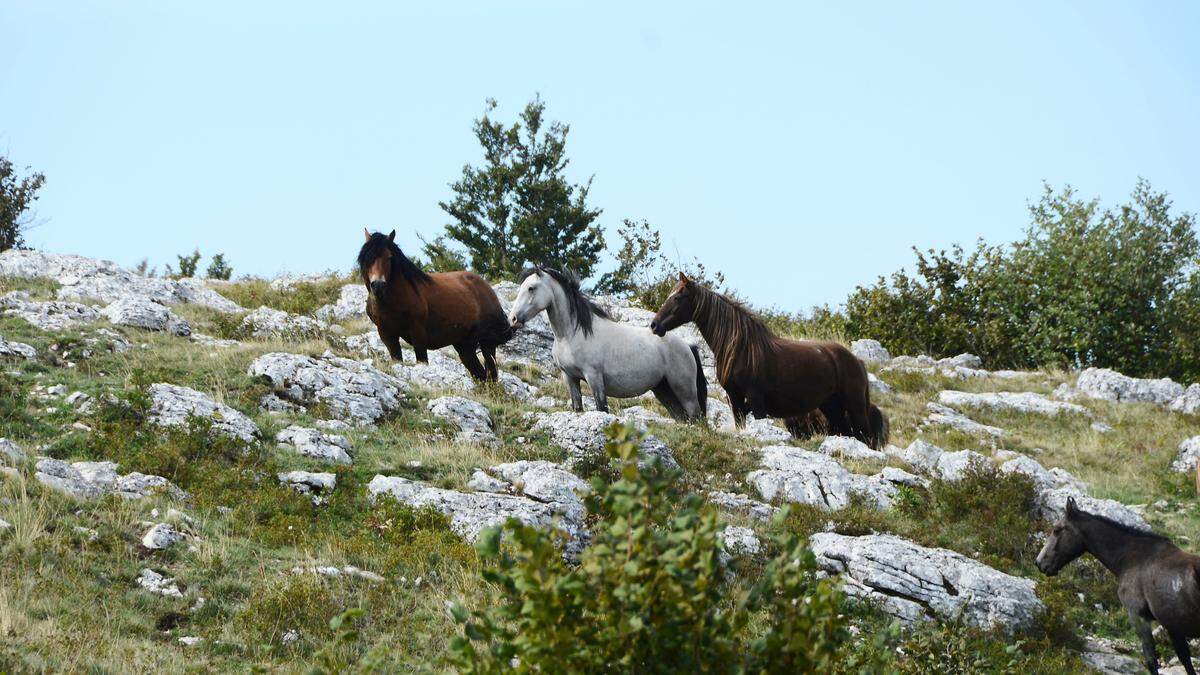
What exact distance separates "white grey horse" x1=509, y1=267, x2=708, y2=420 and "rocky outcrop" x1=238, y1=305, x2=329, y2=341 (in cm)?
570

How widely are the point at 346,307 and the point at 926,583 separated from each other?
16662 mm

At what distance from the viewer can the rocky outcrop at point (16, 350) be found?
1440 cm

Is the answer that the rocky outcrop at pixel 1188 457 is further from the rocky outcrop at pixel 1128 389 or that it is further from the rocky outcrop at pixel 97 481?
the rocky outcrop at pixel 97 481

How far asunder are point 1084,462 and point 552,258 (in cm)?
2711

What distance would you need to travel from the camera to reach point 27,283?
20.6 meters

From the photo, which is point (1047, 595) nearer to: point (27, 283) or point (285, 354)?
point (285, 354)

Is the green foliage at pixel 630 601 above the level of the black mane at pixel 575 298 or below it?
below

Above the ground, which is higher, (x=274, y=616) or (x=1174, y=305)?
(x=1174, y=305)

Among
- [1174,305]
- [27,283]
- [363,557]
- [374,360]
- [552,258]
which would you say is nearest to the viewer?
[363,557]

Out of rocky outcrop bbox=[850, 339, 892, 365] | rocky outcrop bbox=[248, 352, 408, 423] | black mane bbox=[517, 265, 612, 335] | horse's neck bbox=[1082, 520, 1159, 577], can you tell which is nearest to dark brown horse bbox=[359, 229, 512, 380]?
black mane bbox=[517, 265, 612, 335]

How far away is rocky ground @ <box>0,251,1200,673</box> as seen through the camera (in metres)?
8.38

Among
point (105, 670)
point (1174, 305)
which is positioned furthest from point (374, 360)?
point (1174, 305)

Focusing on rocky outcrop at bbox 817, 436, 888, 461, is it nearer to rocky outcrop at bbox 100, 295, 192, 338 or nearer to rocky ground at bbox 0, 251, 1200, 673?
rocky ground at bbox 0, 251, 1200, 673

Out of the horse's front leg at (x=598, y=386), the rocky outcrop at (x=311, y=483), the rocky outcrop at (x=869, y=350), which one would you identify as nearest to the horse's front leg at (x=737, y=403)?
the horse's front leg at (x=598, y=386)
